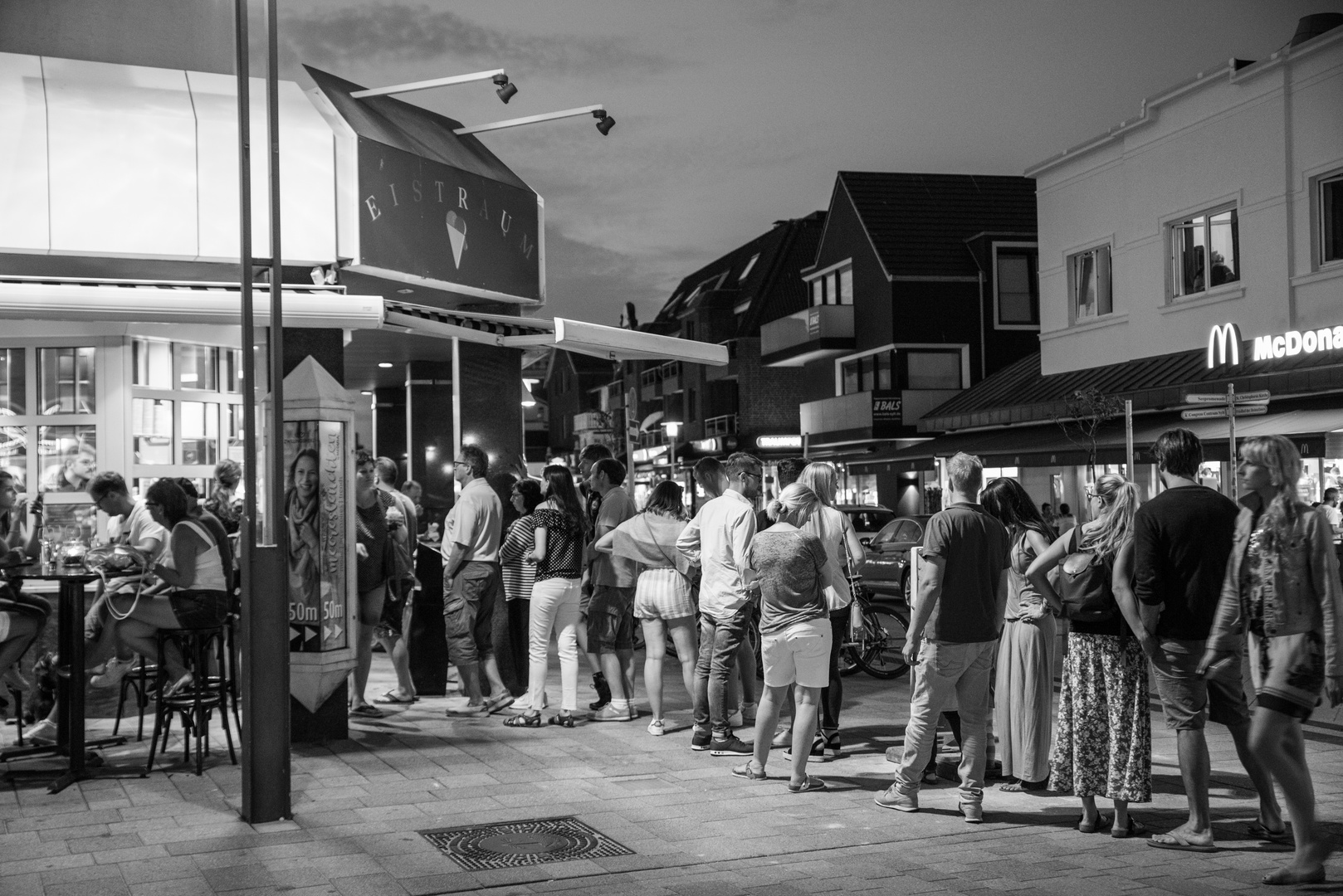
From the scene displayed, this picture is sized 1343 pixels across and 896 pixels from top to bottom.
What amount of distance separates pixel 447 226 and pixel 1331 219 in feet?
45.3

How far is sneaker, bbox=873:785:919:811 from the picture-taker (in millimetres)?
6895

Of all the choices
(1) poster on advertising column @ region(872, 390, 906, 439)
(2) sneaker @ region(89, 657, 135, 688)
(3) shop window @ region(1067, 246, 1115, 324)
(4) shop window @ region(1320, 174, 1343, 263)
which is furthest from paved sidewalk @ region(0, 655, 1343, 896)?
(1) poster on advertising column @ region(872, 390, 906, 439)

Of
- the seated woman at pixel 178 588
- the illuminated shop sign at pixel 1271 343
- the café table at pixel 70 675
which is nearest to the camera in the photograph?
the café table at pixel 70 675

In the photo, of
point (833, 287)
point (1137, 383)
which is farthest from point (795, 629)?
point (833, 287)

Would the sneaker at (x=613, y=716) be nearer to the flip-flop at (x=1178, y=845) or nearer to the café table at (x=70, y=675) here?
the café table at (x=70, y=675)

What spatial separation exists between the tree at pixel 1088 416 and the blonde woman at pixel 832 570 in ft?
43.3

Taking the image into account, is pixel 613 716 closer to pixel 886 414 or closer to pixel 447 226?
pixel 447 226

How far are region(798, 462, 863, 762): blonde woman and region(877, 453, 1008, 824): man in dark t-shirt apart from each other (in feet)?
3.03

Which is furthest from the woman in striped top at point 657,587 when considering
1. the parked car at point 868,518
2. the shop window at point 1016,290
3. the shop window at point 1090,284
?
the shop window at point 1016,290

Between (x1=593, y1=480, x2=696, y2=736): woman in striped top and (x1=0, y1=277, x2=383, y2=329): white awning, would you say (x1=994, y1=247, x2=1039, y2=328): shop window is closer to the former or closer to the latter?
(x1=593, y1=480, x2=696, y2=736): woman in striped top

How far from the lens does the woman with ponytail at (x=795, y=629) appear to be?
24.2 ft

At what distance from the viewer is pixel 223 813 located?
6.78 m

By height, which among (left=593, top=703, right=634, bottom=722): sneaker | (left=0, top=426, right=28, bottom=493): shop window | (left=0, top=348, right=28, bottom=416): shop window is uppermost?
(left=0, top=348, right=28, bottom=416): shop window

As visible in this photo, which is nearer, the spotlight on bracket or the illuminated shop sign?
the spotlight on bracket
